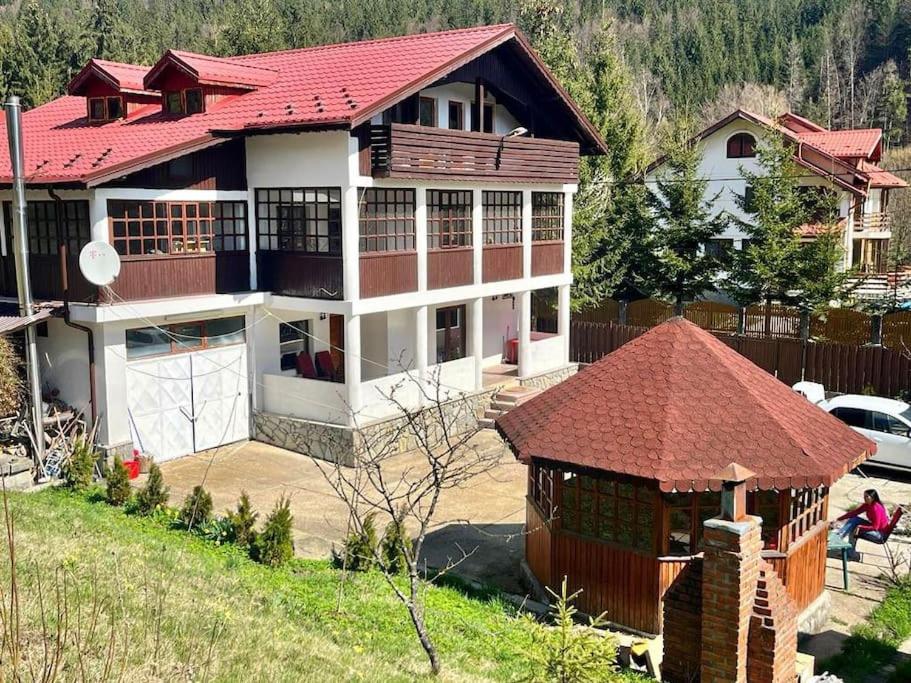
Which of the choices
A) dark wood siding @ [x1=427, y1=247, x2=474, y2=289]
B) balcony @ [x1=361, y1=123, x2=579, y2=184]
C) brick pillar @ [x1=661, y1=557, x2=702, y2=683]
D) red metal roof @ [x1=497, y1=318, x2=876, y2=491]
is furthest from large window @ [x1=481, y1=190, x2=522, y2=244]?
brick pillar @ [x1=661, y1=557, x2=702, y2=683]

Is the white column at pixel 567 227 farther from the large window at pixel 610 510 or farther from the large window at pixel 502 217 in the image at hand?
the large window at pixel 610 510

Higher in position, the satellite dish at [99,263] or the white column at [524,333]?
the satellite dish at [99,263]

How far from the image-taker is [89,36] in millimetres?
54531

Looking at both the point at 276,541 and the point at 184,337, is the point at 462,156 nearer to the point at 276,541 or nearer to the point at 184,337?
the point at 184,337

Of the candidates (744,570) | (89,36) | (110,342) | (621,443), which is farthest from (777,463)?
(89,36)

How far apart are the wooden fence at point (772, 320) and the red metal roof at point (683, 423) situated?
48.5 feet

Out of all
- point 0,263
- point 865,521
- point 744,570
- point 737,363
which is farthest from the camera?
point 0,263

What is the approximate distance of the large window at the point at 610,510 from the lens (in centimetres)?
1133

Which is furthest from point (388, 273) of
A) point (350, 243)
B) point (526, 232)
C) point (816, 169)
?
point (816, 169)

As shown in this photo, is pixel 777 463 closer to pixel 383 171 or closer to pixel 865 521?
pixel 865 521

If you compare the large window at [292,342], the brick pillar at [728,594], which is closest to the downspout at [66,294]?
the large window at [292,342]

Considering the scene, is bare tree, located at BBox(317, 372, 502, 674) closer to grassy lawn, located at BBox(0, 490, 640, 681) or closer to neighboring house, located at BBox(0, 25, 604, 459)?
neighboring house, located at BBox(0, 25, 604, 459)

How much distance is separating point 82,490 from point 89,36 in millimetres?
46169

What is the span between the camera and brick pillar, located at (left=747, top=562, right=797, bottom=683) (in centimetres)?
832
